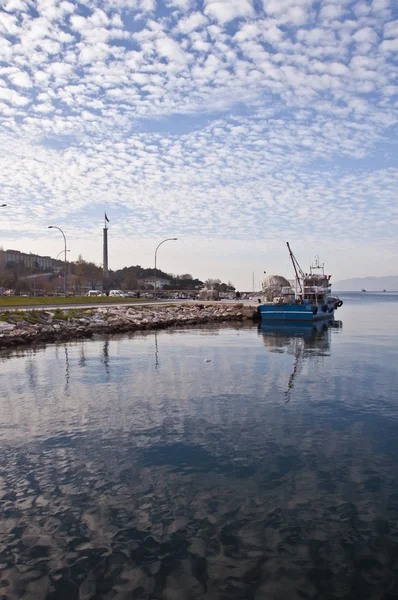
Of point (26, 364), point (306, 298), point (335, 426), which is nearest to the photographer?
point (335, 426)

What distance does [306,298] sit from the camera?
6400 centimetres

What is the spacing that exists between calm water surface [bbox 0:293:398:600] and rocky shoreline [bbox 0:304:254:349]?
51.1 ft

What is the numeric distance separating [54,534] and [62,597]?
4.58ft

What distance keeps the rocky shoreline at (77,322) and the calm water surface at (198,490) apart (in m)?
15.6

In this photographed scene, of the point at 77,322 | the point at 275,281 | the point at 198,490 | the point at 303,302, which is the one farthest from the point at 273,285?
the point at 198,490

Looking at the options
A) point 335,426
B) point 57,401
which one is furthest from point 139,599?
point 57,401

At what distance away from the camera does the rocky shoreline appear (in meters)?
32.3

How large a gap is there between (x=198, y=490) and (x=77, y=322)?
1355 inches

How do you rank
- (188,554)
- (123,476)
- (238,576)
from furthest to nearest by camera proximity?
(123,476), (188,554), (238,576)

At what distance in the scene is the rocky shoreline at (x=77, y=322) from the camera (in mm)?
32281

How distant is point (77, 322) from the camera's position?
40.7 m

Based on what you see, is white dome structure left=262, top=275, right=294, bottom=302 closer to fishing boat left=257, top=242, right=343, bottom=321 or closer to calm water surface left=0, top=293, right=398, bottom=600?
fishing boat left=257, top=242, right=343, bottom=321

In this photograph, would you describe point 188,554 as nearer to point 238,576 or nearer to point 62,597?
point 238,576

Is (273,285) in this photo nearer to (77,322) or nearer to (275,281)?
(275,281)
